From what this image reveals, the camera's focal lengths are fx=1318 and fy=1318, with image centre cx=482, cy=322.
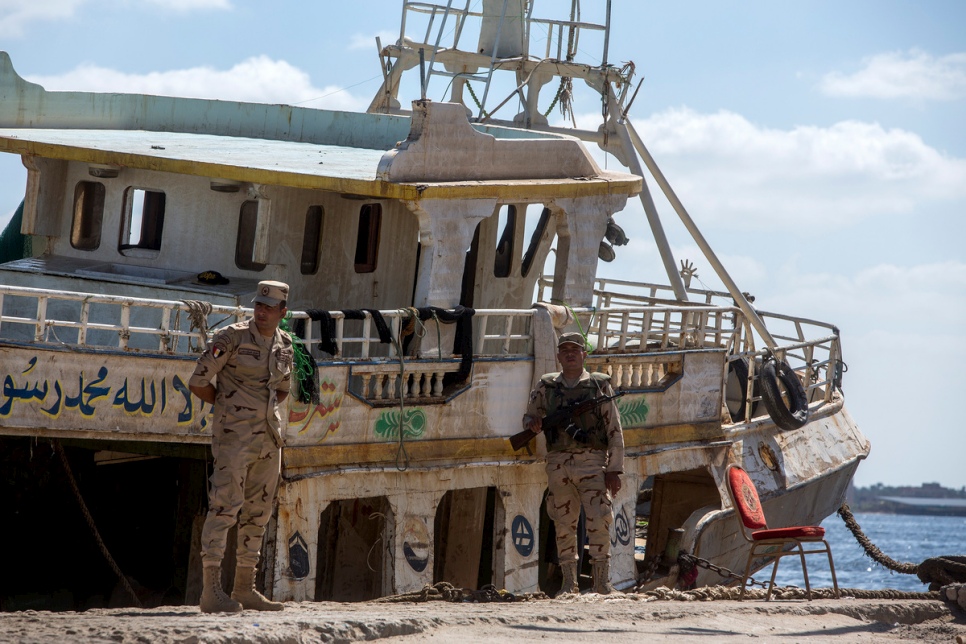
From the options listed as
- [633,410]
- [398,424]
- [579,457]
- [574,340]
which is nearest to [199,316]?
[398,424]

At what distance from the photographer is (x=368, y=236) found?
13.7 m

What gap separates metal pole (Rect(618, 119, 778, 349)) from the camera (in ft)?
58.9

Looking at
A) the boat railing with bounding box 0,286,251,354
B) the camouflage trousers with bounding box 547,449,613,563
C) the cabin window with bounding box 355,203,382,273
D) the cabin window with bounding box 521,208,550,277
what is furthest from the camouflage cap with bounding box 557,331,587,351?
the cabin window with bounding box 521,208,550,277

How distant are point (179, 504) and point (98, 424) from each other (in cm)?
333

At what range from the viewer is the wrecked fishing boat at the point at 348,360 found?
10.6m

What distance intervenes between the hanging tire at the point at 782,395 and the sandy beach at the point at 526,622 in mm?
5170

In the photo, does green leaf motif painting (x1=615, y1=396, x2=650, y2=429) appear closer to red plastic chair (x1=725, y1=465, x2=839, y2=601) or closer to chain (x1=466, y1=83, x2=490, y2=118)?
red plastic chair (x1=725, y1=465, x2=839, y2=601)

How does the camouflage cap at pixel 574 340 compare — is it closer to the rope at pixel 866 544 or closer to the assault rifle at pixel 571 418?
the assault rifle at pixel 571 418

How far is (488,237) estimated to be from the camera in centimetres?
1436

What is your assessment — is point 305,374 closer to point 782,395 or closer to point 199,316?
point 199,316

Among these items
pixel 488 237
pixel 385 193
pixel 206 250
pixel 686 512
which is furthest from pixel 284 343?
pixel 686 512

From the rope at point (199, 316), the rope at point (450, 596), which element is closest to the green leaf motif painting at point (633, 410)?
the rope at point (450, 596)

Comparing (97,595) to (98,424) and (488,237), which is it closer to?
(98,424)

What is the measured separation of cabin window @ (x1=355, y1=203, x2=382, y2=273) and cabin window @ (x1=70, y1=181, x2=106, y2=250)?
2655mm
